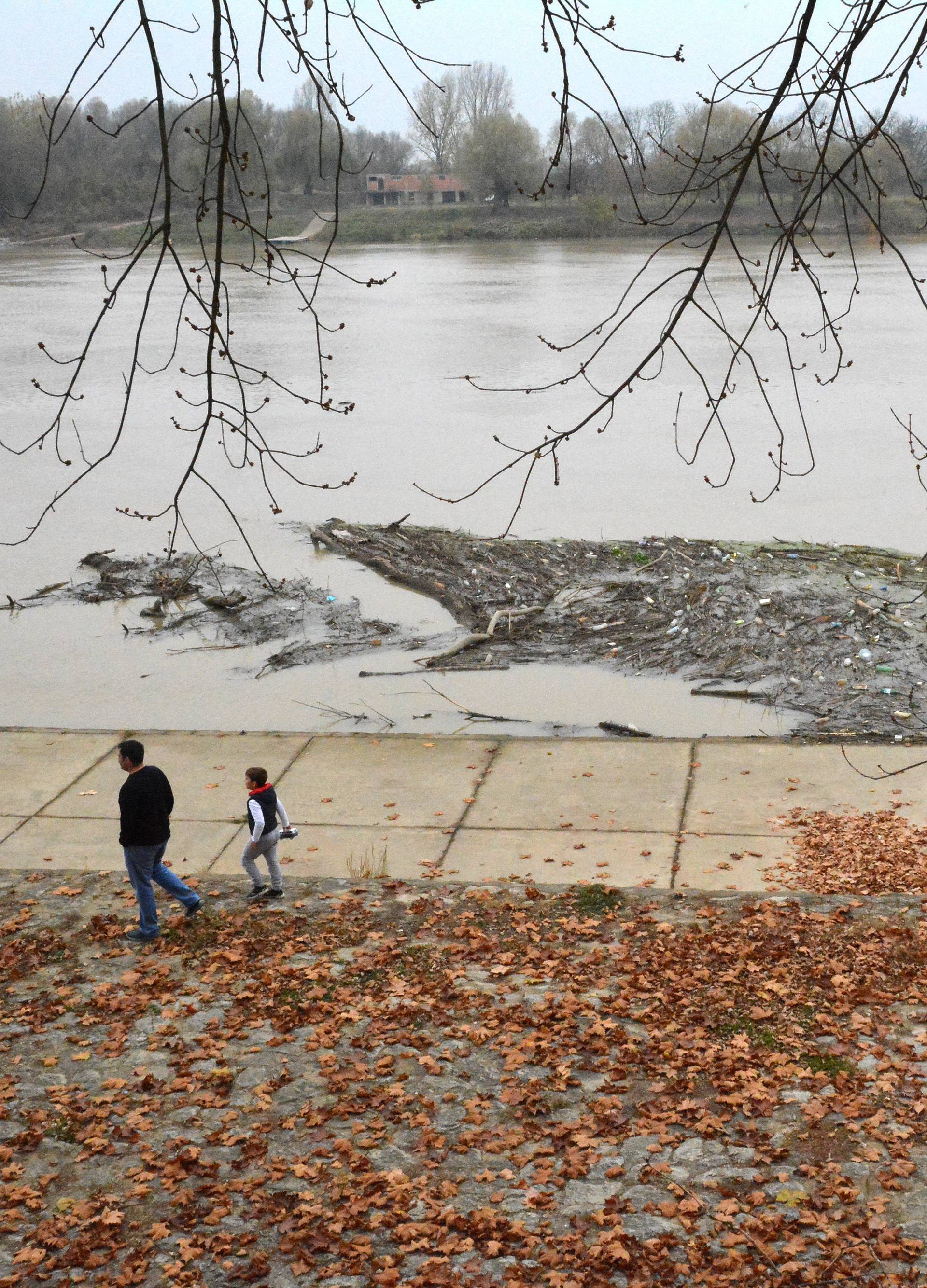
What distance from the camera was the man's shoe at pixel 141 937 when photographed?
25.5 ft

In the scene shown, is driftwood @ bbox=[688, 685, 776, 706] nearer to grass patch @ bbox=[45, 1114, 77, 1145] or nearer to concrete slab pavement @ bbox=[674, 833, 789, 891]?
concrete slab pavement @ bbox=[674, 833, 789, 891]

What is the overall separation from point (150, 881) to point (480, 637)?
7628 mm

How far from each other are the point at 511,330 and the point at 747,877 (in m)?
33.8

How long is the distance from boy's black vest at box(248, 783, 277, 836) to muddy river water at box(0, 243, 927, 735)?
460cm

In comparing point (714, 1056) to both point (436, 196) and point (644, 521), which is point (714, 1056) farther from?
point (436, 196)

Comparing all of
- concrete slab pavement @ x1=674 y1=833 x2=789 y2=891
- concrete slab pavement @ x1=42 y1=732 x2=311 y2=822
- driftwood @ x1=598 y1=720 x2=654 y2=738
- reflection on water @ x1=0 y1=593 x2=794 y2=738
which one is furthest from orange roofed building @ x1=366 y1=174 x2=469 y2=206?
concrete slab pavement @ x1=674 y1=833 x2=789 y2=891

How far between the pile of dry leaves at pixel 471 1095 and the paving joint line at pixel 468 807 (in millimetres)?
1070

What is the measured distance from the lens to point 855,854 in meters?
8.79

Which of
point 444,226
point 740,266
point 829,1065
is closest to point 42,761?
point 829,1065

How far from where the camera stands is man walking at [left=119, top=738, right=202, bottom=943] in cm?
740

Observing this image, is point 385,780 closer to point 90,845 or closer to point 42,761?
point 90,845

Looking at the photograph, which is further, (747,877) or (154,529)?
(154,529)

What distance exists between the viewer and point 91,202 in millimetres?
73062

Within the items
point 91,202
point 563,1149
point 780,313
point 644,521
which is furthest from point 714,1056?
point 91,202
